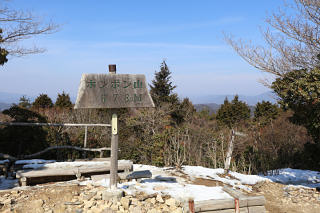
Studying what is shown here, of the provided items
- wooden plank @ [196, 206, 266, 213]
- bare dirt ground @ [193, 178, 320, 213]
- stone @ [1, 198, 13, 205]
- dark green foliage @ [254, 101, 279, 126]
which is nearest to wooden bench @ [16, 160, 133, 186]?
stone @ [1, 198, 13, 205]

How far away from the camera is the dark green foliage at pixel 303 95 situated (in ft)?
19.1

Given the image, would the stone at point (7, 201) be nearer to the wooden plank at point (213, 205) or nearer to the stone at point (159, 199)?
the stone at point (159, 199)

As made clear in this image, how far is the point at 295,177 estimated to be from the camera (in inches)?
361

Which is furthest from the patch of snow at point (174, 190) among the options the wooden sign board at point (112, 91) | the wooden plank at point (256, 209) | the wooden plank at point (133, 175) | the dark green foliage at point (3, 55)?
the dark green foliage at point (3, 55)

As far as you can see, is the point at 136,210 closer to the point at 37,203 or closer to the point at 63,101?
the point at 37,203

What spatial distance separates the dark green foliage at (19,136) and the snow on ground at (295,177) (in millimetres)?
8166

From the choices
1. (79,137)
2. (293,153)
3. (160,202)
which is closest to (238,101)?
(293,153)

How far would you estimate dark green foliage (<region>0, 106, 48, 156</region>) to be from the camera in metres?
7.50

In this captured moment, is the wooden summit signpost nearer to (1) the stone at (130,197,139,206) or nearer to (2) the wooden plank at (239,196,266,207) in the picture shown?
(1) the stone at (130,197,139,206)

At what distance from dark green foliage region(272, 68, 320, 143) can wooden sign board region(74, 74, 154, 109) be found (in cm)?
392

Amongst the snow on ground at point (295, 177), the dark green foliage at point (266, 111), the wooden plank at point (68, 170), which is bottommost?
the snow on ground at point (295, 177)

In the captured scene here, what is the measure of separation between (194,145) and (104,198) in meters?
Result: 7.17

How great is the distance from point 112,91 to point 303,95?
4622 mm

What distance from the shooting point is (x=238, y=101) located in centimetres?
2655
